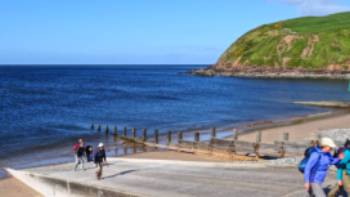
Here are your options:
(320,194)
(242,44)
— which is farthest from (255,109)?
(242,44)

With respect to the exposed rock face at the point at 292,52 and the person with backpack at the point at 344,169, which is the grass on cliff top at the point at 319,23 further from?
the person with backpack at the point at 344,169

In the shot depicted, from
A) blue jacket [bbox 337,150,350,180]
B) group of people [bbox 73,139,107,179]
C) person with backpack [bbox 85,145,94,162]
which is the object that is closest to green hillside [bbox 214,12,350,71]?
person with backpack [bbox 85,145,94,162]

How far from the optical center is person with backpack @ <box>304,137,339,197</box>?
35.4 feet

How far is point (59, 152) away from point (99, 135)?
26.2 ft

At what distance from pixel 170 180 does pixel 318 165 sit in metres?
8.39

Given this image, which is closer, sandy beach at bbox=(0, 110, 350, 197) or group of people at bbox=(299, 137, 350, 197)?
group of people at bbox=(299, 137, 350, 197)

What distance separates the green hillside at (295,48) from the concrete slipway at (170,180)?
368ft

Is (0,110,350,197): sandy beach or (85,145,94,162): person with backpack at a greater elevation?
(85,145,94,162): person with backpack

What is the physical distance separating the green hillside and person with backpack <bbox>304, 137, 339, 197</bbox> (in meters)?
120

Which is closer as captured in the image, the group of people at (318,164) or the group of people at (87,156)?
the group of people at (318,164)

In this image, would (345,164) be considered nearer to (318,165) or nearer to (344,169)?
(344,169)

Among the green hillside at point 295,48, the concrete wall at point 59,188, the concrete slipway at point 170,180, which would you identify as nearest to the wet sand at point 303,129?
the concrete slipway at point 170,180

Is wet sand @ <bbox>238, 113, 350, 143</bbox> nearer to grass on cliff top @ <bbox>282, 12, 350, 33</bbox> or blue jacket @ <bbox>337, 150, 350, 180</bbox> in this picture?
blue jacket @ <bbox>337, 150, 350, 180</bbox>

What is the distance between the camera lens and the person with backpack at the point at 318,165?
1079 cm
